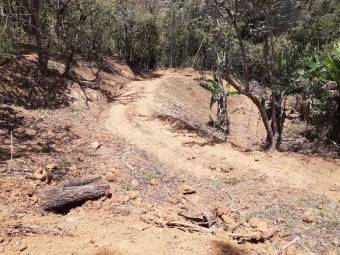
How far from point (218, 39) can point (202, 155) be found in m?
7.72

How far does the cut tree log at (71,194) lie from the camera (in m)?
7.47

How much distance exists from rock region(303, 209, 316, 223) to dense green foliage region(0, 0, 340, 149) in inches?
172

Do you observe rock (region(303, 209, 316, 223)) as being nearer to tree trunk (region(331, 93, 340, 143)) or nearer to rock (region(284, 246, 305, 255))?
rock (region(284, 246, 305, 255))

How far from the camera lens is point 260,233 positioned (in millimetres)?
7211

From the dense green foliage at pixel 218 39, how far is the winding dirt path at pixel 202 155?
160cm

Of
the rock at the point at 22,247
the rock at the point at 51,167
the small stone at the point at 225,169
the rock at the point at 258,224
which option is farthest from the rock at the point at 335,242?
the rock at the point at 51,167

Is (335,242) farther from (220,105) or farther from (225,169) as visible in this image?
(220,105)

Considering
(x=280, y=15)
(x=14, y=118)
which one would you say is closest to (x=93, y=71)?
(x=14, y=118)

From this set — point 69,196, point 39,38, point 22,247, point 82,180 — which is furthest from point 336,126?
point 39,38

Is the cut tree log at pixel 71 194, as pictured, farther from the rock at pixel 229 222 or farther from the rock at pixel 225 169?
the rock at pixel 225 169

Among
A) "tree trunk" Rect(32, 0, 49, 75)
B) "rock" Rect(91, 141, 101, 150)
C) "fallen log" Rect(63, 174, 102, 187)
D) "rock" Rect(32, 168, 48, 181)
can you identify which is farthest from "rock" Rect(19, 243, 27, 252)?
"tree trunk" Rect(32, 0, 49, 75)

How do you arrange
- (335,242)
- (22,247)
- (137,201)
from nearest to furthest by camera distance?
(22,247) → (335,242) → (137,201)

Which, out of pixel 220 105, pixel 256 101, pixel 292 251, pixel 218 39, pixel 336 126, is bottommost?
pixel 292 251

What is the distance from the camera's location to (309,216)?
7.68 meters
